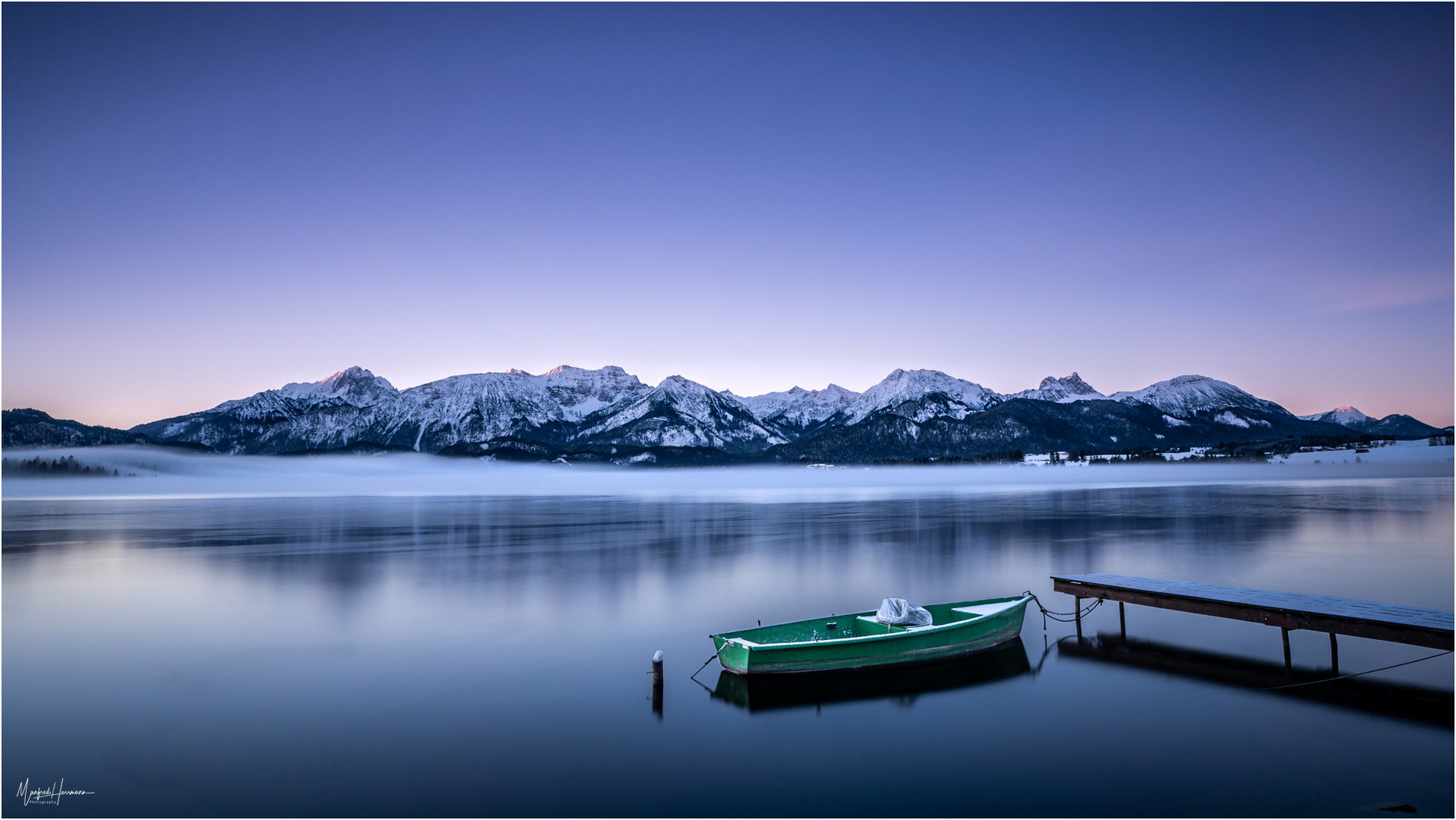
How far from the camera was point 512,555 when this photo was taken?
124 feet

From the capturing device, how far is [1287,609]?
16188mm

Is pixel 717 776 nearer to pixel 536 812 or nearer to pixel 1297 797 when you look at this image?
pixel 536 812

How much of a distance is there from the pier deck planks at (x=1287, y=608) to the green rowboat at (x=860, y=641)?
9.47 feet

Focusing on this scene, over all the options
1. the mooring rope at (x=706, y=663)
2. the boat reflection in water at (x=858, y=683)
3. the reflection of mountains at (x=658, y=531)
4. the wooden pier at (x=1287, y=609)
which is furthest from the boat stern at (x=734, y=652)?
the reflection of mountains at (x=658, y=531)

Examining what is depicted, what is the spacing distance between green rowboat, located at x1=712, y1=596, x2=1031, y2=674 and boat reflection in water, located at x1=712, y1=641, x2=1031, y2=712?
0.55 ft

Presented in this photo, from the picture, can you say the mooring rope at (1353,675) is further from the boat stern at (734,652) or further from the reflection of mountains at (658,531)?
the reflection of mountains at (658,531)

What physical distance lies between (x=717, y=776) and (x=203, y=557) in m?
35.4

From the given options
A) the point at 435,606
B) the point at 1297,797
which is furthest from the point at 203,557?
the point at 1297,797

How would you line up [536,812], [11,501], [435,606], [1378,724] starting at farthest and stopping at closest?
[11,501] < [435,606] < [1378,724] < [536,812]

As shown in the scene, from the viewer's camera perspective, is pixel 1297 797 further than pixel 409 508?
No

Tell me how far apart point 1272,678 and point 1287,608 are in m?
1.65

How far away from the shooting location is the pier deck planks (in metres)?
14.5

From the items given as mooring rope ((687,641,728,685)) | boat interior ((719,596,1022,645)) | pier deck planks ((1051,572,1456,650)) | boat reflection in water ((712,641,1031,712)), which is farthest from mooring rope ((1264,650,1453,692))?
mooring rope ((687,641,728,685))
